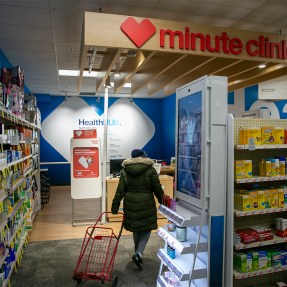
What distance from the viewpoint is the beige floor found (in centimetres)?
579

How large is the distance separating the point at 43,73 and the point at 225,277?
6.56 metres

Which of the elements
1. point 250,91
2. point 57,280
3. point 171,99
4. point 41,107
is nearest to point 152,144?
point 171,99

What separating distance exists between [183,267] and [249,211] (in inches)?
34.8

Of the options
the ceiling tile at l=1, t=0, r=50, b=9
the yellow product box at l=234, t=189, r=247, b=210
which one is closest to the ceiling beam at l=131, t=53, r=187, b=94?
the ceiling tile at l=1, t=0, r=50, b=9

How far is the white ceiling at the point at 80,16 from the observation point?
3898 millimetres

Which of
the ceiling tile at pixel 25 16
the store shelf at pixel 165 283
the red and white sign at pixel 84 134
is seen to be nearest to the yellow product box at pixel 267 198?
the store shelf at pixel 165 283

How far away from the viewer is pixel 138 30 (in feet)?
11.7

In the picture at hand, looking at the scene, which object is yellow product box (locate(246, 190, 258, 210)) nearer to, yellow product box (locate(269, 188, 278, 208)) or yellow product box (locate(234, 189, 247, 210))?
yellow product box (locate(234, 189, 247, 210))

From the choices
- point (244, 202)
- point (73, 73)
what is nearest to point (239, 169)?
point (244, 202)

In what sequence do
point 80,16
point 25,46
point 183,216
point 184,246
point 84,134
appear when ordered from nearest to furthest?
point 184,246 < point 183,216 < point 80,16 < point 25,46 < point 84,134

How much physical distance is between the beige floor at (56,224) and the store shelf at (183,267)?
2.87 meters

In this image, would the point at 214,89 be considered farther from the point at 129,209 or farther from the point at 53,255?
the point at 53,255

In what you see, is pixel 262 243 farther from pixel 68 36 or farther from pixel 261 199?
pixel 68 36

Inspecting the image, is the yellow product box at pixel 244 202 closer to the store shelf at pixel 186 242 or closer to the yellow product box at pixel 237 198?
the yellow product box at pixel 237 198
